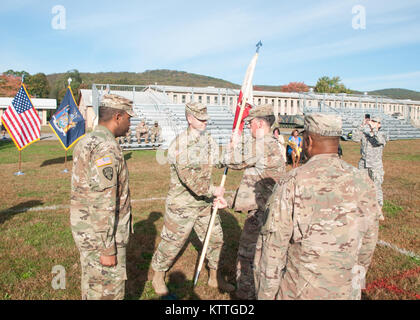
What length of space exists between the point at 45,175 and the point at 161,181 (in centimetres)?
466

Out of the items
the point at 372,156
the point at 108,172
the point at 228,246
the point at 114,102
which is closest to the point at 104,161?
the point at 108,172

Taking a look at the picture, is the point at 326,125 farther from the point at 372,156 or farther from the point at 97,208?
the point at 372,156

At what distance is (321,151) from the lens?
7.28ft

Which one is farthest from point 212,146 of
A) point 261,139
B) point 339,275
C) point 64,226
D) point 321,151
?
point 64,226

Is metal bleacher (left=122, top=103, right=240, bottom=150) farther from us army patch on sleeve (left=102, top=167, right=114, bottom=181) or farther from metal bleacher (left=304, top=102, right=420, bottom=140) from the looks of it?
us army patch on sleeve (left=102, top=167, right=114, bottom=181)

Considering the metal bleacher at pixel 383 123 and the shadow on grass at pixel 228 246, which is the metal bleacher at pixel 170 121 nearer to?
the metal bleacher at pixel 383 123

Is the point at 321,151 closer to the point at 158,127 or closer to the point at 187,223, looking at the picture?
the point at 187,223

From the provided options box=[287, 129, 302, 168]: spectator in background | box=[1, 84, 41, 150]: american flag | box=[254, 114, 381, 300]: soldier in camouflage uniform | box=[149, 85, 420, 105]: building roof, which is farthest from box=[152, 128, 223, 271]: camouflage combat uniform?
box=[149, 85, 420, 105]: building roof

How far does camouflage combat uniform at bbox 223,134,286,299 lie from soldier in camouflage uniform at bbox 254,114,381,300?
1539 millimetres

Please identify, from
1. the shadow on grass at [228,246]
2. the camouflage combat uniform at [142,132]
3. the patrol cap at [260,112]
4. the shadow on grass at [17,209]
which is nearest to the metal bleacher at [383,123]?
the camouflage combat uniform at [142,132]

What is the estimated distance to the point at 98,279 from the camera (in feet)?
9.70
